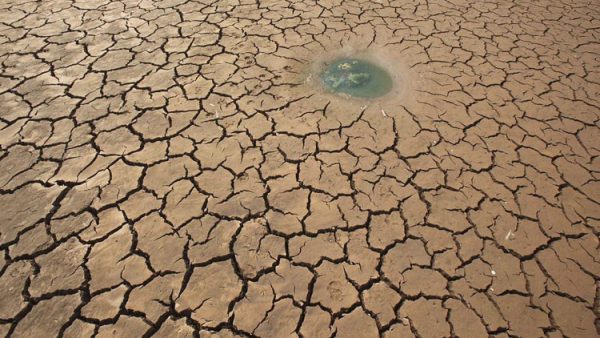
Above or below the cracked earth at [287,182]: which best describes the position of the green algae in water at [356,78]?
above

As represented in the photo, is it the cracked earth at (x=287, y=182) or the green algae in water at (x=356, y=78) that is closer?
the cracked earth at (x=287, y=182)

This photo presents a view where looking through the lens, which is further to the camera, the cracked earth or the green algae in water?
the green algae in water

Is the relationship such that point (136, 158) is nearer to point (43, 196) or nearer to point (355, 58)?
point (43, 196)

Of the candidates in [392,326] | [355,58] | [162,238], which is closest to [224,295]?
[162,238]

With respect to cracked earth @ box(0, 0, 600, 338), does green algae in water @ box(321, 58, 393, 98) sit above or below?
above
